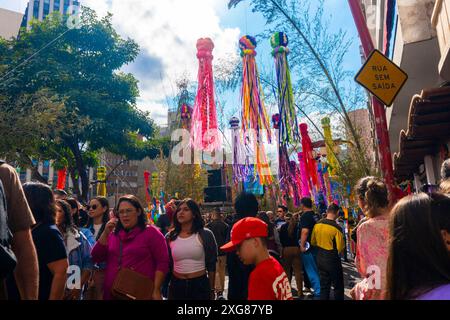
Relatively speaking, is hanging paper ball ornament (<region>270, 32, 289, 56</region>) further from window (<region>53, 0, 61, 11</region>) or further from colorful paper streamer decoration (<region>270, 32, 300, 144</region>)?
window (<region>53, 0, 61, 11</region>)

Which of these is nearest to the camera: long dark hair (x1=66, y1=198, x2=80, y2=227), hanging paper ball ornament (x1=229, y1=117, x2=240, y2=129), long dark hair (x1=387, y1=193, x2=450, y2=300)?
long dark hair (x1=387, y1=193, x2=450, y2=300)

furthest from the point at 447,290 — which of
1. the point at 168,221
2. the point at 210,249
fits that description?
the point at 168,221

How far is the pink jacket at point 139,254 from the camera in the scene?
11.8 ft

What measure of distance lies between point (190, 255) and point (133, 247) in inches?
30.5

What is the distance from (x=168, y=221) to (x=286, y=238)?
112 inches

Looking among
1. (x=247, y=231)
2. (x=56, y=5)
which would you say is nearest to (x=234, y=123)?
(x=247, y=231)

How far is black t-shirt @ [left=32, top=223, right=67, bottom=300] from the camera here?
8.71 ft

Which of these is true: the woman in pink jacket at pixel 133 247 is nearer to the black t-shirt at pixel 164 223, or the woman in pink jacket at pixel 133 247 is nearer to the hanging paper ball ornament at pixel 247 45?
the black t-shirt at pixel 164 223

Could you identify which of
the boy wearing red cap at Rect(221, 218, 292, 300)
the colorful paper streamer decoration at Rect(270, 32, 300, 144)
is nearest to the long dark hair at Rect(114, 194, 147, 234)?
the boy wearing red cap at Rect(221, 218, 292, 300)

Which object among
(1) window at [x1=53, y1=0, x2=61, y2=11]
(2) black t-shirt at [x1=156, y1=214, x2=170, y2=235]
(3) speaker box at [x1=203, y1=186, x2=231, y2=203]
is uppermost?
(1) window at [x1=53, y1=0, x2=61, y2=11]

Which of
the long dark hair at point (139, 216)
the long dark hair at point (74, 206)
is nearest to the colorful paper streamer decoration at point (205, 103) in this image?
the long dark hair at point (74, 206)

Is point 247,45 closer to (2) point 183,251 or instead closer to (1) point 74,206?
(1) point 74,206

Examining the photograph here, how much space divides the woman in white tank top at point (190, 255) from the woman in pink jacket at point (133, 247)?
0.45 m
